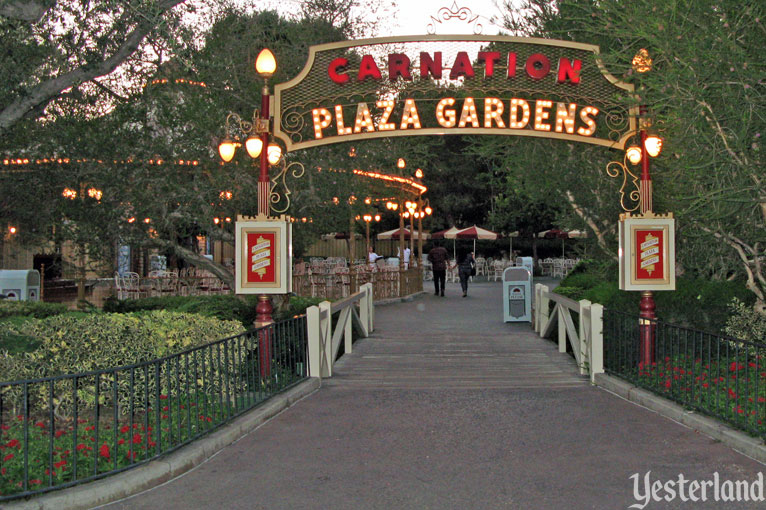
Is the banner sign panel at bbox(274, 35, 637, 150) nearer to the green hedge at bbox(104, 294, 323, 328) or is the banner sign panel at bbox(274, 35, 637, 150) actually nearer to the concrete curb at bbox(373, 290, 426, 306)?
the green hedge at bbox(104, 294, 323, 328)

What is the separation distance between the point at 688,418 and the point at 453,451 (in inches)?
97.8

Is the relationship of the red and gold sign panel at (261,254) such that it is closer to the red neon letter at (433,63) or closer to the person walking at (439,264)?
the red neon letter at (433,63)

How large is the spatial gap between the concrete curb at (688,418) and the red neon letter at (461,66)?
5.01 metres

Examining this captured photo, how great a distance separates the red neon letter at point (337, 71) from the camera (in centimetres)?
1223

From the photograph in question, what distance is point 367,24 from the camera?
56.5ft

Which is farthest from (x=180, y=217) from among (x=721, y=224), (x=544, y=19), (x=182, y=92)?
(x=721, y=224)

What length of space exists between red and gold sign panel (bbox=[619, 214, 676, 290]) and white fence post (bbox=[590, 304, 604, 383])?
1.92 feet

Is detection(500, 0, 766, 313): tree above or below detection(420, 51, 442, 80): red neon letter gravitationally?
below

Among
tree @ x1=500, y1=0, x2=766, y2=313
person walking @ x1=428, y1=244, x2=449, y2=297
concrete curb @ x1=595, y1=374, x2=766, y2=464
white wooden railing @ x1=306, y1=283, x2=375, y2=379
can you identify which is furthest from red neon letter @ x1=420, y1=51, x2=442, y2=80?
person walking @ x1=428, y1=244, x2=449, y2=297

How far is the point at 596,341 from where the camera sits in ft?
34.6

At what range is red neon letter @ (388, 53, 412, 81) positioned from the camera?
12141mm

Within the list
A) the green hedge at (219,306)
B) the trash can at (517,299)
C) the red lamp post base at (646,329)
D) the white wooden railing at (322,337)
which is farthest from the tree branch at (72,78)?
the trash can at (517,299)

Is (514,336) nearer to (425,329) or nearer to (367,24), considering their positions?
(425,329)

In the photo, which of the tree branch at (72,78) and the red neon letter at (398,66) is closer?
the tree branch at (72,78)
